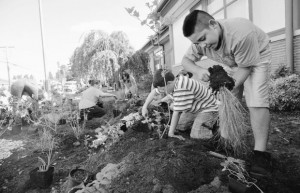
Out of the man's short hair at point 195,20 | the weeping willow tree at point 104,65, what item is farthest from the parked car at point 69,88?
the man's short hair at point 195,20

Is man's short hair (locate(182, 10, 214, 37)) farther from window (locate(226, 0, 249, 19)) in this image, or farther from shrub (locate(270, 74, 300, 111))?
window (locate(226, 0, 249, 19))

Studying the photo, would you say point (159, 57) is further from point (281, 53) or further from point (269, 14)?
point (269, 14)

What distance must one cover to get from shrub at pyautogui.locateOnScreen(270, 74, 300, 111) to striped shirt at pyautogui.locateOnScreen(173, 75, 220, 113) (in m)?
1.47

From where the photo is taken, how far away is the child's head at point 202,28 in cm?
166

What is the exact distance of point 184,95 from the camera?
2408 mm

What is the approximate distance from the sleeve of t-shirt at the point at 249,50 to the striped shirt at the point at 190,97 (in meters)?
0.84

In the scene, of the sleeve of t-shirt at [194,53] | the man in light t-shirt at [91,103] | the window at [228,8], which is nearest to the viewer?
the sleeve of t-shirt at [194,53]

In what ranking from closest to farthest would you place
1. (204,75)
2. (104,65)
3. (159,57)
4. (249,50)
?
(249,50), (204,75), (159,57), (104,65)

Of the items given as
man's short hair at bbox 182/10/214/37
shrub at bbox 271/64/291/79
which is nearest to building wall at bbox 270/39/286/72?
shrub at bbox 271/64/291/79

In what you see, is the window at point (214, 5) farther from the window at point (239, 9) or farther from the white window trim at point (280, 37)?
the white window trim at point (280, 37)

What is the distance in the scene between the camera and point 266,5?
4473mm

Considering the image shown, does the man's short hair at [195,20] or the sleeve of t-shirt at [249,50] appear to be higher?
the man's short hair at [195,20]

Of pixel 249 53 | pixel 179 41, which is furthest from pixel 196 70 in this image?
pixel 179 41

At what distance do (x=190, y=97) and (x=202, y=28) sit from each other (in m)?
0.95
